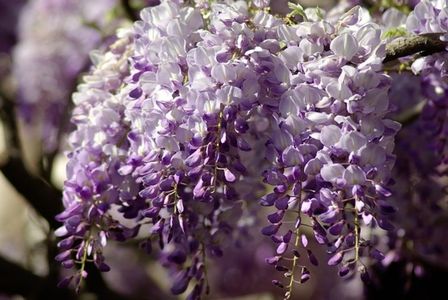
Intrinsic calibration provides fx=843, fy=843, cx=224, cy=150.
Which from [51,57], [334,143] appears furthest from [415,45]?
[51,57]

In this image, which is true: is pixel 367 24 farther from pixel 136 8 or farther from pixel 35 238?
pixel 35 238

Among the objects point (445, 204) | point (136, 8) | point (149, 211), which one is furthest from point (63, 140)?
point (149, 211)

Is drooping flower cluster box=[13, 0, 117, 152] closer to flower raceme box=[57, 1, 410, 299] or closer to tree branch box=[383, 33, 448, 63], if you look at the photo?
flower raceme box=[57, 1, 410, 299]

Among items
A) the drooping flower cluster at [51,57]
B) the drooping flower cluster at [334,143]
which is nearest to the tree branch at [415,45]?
the drooping flower cluster at [334,143]

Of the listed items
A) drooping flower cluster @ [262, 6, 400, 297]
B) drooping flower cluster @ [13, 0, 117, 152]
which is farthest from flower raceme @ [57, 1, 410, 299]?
drooping flower cluster @ [13, 0, 117, 152]

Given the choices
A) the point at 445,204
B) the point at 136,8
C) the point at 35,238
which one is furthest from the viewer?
the point at 35,238

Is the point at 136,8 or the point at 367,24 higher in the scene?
the point at 367,24

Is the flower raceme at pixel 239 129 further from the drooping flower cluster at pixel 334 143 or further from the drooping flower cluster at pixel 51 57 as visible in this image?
the drooping flower cluster at pixel 51 57
